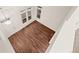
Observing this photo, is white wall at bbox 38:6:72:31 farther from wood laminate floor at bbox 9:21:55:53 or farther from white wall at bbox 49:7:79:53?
white wall at bbox 49:7:79:53

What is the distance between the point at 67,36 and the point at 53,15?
1.76 metres

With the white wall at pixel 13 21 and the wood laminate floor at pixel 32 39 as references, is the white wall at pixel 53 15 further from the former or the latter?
the white wall at pixel 13 21

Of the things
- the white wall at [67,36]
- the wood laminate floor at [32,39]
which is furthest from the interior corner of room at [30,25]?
the white wall at [67,36]

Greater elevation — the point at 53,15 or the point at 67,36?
the point at 67,36

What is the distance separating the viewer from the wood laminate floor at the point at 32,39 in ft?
11.1

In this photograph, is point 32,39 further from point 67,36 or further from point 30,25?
point 67,36

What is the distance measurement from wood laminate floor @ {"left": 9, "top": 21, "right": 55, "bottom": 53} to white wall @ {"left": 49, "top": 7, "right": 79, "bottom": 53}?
1.56 meters

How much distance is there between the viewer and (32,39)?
11.8ft

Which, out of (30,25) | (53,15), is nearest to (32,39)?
(30,25)

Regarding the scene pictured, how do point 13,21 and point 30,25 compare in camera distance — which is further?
point 30,25

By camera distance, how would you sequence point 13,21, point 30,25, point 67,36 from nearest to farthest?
point 67,36
point 13,21
point 30,25

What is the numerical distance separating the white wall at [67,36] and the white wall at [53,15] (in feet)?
3.93

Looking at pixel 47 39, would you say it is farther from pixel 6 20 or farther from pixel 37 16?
pixel 6 20

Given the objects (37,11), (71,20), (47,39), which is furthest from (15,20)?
(71,20)
